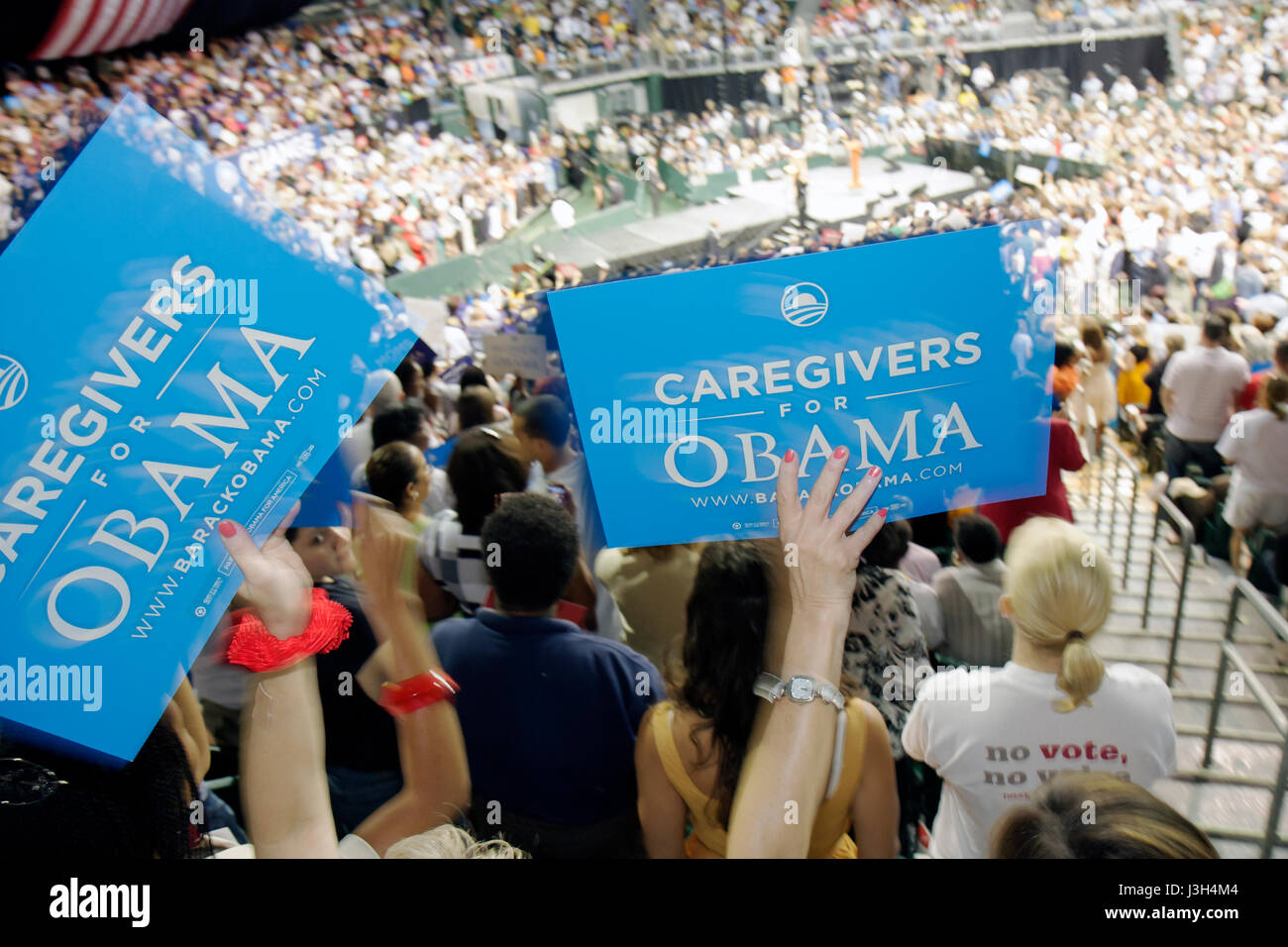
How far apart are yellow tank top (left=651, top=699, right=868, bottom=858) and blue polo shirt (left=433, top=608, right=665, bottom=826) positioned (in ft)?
0.49

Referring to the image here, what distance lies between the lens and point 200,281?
59.1 inches

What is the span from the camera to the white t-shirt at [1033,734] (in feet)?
4.95

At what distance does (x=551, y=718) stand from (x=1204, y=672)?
2.17m

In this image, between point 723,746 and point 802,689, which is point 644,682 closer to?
point 723,746

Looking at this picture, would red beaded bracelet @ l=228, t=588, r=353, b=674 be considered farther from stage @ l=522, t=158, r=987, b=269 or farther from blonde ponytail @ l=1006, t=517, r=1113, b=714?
stage @ l=522, t=158, r=987, b=269

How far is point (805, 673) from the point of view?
119 cm

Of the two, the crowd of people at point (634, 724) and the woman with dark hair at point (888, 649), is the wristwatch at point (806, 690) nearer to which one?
the crowd of people at point (634, 724)

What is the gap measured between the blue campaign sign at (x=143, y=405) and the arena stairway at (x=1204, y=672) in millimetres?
1946

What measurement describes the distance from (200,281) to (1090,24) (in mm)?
8566

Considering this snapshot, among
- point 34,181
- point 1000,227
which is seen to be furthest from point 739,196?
point 1000,227

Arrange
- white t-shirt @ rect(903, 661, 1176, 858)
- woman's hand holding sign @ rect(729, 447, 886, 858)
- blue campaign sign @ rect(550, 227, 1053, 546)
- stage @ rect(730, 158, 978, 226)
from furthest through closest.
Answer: stage @ rect(730, 158, 978, 226)
blue campaign sign @ rect(550, 227, 1053, 546)
white t-shirt @ rect(903, 661, 1176, 858)
woman's hand holding sign @ rect(729, 447, 886, 858)

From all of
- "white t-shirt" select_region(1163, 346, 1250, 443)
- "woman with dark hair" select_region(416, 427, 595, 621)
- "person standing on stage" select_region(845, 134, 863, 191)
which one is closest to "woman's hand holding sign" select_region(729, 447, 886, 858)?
"woman with dark hair" select_region(416, 427, 595, 621)

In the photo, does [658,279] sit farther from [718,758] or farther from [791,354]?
[718,758]

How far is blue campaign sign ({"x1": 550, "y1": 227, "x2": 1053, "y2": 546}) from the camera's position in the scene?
5.36 ft
